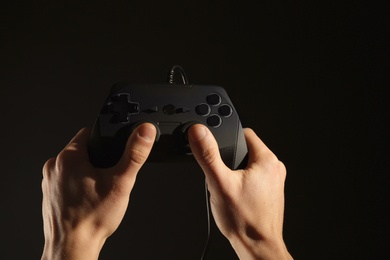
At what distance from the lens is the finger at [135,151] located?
0.51 m

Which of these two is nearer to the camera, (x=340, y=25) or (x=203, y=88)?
(x=203, y=88)

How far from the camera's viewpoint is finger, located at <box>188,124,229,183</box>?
20.5 inches

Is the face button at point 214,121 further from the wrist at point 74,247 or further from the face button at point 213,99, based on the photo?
the wrist at point 74,247

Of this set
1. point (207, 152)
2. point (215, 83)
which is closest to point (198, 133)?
point (207, 152)

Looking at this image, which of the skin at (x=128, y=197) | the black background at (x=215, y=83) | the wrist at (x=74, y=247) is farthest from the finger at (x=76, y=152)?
the black background at (x=215, y=83)

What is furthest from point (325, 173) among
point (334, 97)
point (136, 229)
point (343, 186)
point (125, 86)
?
point (125, 86)

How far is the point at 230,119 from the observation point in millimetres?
604

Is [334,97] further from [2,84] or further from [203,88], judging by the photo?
[2,84]

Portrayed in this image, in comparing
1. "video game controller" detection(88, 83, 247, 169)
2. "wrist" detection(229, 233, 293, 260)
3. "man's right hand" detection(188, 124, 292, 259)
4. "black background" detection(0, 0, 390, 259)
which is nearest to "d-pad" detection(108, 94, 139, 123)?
"video game controller" detection(88, 83, 247, 169)

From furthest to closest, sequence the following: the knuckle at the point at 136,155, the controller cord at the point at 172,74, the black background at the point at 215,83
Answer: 1. the black background at the point at 215,83
2. the controller cord at the point at 172,74
3. the knuckle at the point at 136,155

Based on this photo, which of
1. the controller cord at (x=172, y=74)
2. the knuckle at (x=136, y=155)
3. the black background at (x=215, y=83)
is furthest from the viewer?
the black background at (x=215, y=83)

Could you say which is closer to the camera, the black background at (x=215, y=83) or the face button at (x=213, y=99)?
the face button at (x=213, y=99)

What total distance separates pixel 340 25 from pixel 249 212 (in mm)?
781

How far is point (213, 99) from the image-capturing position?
24.1 inches
